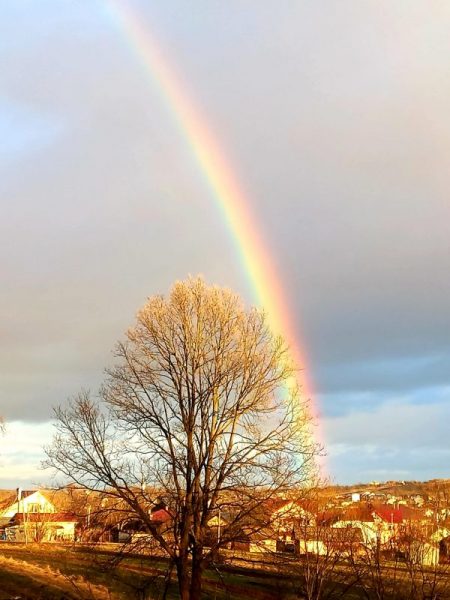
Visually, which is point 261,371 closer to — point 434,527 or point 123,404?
point 123,404

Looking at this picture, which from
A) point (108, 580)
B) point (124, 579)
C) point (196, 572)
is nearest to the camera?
point (196, 572)

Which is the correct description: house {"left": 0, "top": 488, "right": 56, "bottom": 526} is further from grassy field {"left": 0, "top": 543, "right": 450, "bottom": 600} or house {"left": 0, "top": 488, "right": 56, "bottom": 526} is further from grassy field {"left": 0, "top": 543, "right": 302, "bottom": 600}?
grassy field {"left": 0, "top": 543, "right": 302, "bottom": 600}

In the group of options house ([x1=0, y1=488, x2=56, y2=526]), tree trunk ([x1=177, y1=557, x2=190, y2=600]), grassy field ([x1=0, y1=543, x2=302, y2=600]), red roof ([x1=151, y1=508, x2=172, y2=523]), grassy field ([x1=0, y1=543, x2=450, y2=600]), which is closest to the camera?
tree trunk ([x1=177, y1=557, x2=190, y2=600])

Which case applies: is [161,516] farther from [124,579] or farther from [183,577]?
[124,579]

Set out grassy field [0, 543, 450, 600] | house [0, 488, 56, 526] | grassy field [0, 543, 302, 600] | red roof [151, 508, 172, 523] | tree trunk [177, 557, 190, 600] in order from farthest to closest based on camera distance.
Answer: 1. house [0, 488, 56, 526]
2. grassy field [0, 543, 302, 600]
3. grassy field [0, 543, 450, 600]
4. red roof [151, 508, 172, 523]
5. tree trunk [177, 557, 190, 600]

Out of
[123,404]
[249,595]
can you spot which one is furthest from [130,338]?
[249,595]

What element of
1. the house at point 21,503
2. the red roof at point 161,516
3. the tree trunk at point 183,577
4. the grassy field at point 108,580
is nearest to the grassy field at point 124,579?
the grassy field at point 108,580

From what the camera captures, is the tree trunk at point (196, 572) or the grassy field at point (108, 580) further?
the grassy field at point (108, 580)

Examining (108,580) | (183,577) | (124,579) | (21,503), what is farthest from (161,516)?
(21,503)

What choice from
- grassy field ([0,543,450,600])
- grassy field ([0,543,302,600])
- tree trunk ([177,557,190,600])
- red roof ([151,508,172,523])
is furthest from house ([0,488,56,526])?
tree trunk ([177,557,190,600])

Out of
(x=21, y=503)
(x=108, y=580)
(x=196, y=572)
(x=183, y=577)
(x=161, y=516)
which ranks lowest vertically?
(x=108, y=580)

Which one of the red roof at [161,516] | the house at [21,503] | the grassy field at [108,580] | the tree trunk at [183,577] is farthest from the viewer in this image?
the house at [21,503]

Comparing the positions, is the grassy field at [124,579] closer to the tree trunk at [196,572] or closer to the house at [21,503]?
the tree trunk at [196,572]

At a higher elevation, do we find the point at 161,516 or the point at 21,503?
the point at 21,503
